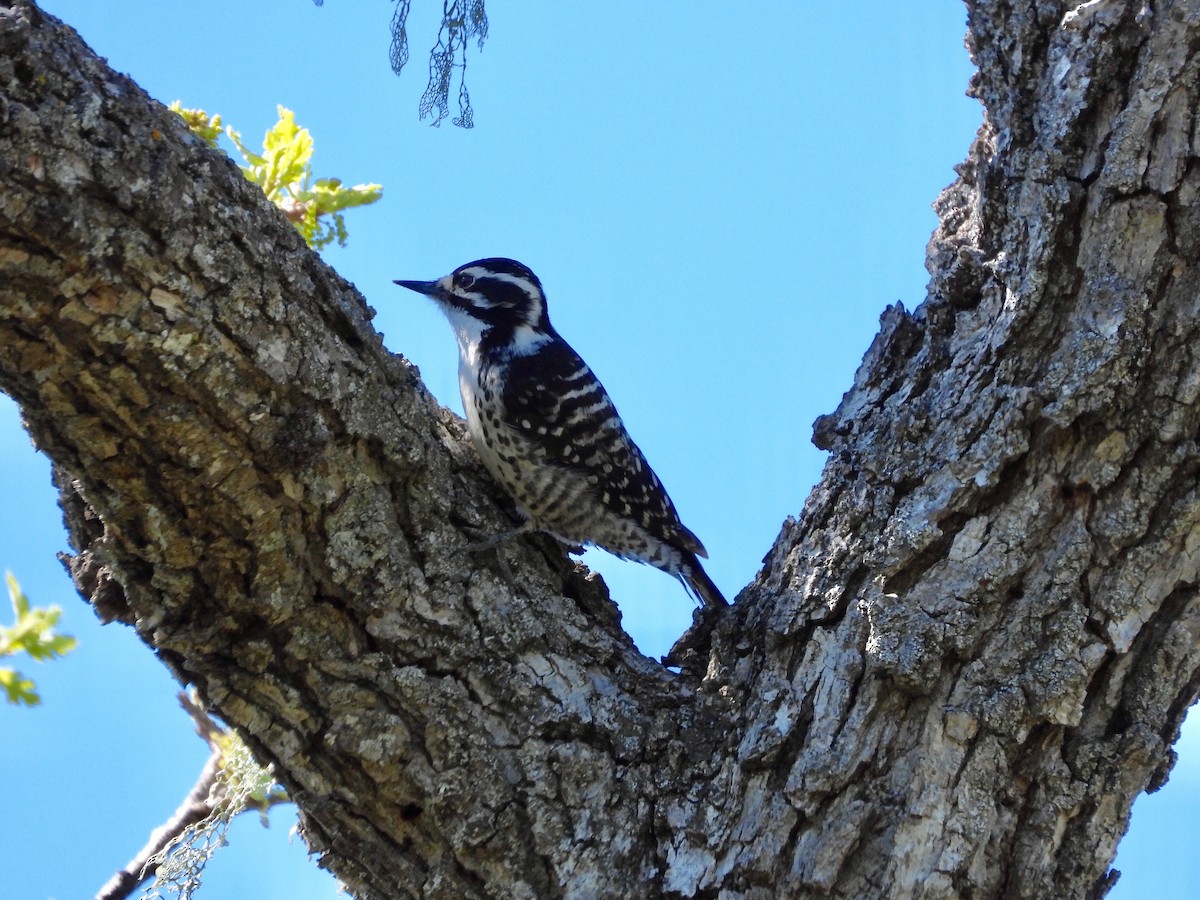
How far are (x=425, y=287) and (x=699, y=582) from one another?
1.70m

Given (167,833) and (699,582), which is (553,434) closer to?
(699,582)

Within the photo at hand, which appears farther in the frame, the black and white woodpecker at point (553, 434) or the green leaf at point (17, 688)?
the black and white woodpecker at point (553, 434)

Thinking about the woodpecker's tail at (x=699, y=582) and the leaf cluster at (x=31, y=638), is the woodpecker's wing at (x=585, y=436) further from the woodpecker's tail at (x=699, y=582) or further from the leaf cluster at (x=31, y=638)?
the leaf cluster at (x=31, y=638)

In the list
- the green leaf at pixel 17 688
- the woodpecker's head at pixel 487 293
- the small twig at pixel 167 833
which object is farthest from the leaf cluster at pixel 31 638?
the woodpecker's head at pixel 487 293

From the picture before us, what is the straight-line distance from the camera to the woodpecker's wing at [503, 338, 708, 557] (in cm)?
424

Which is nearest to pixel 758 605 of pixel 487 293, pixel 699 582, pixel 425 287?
pixel 699 582

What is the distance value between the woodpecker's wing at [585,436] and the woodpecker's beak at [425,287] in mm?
608

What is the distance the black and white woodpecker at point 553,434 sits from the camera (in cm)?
407

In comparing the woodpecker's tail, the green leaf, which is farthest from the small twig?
the woodpecker's tail

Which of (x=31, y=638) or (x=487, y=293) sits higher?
(x=487, y=293)

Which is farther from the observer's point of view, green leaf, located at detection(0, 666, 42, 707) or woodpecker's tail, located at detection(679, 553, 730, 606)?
woodpecker's tail, located at detection(679, 553, 730, 606)

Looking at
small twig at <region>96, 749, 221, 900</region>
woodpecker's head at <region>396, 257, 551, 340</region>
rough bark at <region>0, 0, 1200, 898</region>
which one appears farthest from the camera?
woodpecker's head at <region>396, 257, 551, 340</region>

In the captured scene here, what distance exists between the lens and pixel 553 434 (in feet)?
14.0

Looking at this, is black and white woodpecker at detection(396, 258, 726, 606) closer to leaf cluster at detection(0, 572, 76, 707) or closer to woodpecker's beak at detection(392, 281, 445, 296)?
woodpecker's beak at detection(392, 281, 445, 296)
